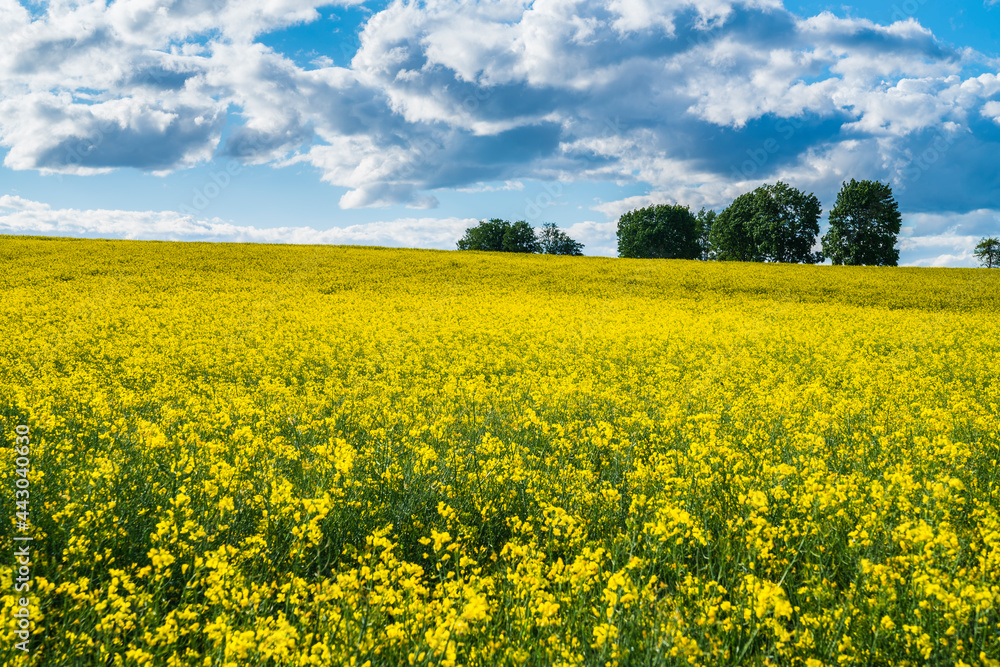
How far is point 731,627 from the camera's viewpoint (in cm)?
304

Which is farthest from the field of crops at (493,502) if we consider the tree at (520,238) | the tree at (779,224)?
the tree at (520,238)

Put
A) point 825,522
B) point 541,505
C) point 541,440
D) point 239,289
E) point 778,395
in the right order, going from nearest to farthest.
→ 1. point 825,522
2. point 541,505
3. point 541,440
4. point 778,395
5. point 239,289

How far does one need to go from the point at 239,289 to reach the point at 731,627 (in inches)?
1016

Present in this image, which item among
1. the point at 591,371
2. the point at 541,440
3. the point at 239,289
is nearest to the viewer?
the point at 541,440

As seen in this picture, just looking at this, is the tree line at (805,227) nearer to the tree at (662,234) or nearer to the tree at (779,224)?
the tree at (779,224)

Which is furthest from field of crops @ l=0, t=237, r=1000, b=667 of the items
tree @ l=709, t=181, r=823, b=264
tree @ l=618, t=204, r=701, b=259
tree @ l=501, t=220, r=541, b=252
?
tree @ l=501, t=220, r=541, b=252

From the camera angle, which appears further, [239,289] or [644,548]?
[239,289]

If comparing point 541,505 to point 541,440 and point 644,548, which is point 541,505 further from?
point 541,440

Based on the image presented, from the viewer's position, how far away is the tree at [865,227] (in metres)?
59.3

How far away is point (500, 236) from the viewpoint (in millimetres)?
94375

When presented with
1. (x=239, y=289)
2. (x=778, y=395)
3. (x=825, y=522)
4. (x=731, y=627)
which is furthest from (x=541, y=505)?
(x=239, y=289)

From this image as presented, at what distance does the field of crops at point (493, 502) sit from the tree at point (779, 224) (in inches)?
2123

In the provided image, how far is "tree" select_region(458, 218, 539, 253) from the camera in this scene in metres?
93.7

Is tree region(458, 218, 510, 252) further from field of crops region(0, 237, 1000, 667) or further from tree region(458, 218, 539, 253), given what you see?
field of crops region(0, 237, 1000, 667)
